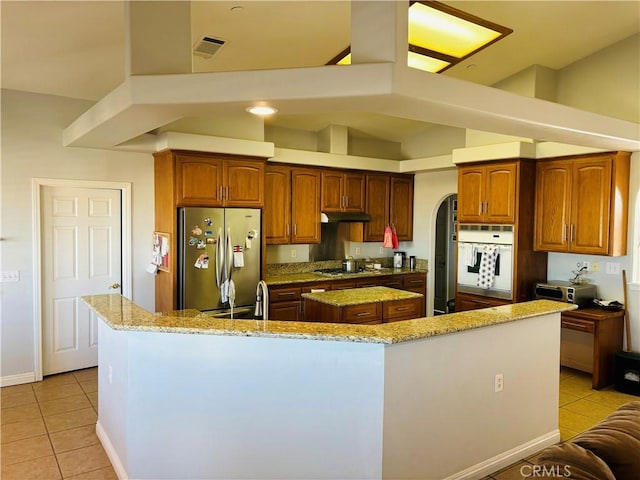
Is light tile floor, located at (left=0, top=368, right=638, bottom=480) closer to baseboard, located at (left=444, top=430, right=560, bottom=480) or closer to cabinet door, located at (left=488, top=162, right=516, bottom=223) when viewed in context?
baseboard, located at (left=444, top=430, right=560, bottom=480)

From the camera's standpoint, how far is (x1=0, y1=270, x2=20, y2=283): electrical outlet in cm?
415

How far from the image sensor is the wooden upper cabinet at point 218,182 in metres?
4.43

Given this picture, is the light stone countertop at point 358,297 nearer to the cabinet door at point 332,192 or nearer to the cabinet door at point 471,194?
the cabinet door at point 471,194

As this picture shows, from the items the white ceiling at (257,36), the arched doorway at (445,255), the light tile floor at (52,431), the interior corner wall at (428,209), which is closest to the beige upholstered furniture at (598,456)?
the light tile floor at (52,431)

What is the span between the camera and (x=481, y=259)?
5.14 m

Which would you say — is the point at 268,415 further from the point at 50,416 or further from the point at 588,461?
the point at 50,416

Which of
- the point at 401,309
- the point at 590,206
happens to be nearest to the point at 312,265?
the point at 401,309

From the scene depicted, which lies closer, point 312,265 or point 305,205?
point 305,205

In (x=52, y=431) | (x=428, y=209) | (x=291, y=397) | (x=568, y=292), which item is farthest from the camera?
(x=428, y=209)

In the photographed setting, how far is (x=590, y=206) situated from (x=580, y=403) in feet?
6.40

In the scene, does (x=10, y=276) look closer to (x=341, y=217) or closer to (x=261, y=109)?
(x=261, y=109)

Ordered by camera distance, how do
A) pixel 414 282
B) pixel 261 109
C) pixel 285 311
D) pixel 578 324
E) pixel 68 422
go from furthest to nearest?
pixel 414 282 → pixel 285 311 → pixel 578 324 → pixel 68 422 → pixel 261 109

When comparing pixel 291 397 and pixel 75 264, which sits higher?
pixel 75 264

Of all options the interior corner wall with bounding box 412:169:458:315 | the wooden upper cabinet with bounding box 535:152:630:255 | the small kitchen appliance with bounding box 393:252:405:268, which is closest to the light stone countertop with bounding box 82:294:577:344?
the wooden upper cabinet with bounding box 535:152:630:255
